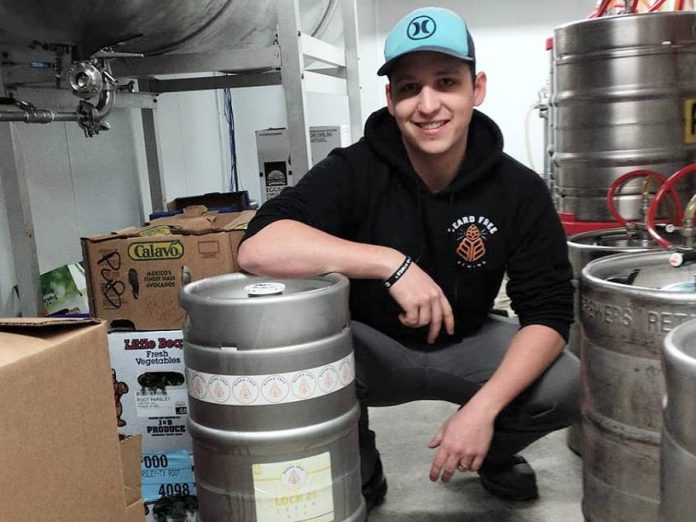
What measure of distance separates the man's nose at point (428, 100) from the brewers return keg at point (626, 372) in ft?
1.29

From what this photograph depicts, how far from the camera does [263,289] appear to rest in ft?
3.14

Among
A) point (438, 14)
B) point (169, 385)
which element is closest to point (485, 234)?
point (438, 14)

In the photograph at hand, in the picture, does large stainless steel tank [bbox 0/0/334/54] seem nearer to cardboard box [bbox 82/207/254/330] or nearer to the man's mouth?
cardboard box [bbox 82/207/254/330]

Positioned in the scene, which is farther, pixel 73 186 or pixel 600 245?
pixel 73 186

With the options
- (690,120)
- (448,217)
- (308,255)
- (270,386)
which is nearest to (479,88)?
(448,217)

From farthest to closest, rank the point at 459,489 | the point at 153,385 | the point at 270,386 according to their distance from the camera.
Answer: the point at 459,489 < the point at 153,385 < the point at 270,386

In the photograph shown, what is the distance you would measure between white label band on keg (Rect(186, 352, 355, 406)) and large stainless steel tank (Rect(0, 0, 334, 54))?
910 mm

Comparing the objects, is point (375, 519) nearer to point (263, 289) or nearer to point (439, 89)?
point (263, 289)

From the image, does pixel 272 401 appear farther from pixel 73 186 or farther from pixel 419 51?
pixel 73 186

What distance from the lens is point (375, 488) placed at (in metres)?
1.51

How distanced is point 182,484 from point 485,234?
75 centimetres

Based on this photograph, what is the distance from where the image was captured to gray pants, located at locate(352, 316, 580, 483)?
1322 millimetres

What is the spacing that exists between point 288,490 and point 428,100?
2.30 ft

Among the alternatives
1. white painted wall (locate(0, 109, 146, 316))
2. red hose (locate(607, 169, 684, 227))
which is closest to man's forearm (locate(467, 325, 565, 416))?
red hose (locate(607, 169, 684, 227))
